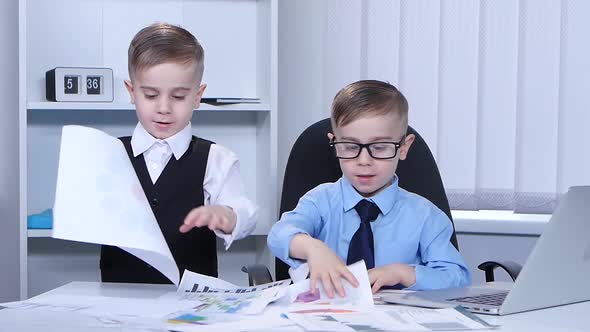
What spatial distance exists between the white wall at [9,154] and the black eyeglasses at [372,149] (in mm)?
1707

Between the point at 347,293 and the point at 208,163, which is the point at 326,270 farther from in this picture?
the point at 208,163

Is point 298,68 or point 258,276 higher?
point 298,68

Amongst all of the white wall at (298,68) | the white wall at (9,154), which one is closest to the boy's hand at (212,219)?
the white wall at (298,68)

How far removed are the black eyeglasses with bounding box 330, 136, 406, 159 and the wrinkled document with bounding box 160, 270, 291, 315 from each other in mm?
354

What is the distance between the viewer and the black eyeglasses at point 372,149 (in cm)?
171

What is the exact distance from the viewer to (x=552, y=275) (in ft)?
4.29

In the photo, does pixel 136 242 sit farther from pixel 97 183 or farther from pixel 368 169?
pixel 368 169

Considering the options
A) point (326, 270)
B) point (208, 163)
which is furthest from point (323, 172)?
point (326, 270)

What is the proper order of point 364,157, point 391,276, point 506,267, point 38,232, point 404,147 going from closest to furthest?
point 391,276, point 364,157, point 404,147, point 506,267, point 38,232

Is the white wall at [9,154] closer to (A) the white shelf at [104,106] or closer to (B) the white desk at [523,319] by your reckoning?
(A) the white shelf at [104,106]

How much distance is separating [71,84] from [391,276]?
1.61 metres

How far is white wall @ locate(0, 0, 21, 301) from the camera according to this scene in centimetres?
300

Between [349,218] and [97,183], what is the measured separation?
618mm

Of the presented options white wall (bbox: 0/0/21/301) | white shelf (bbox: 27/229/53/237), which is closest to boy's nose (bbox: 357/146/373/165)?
white shelf (bbox: 27/229/53/237)
